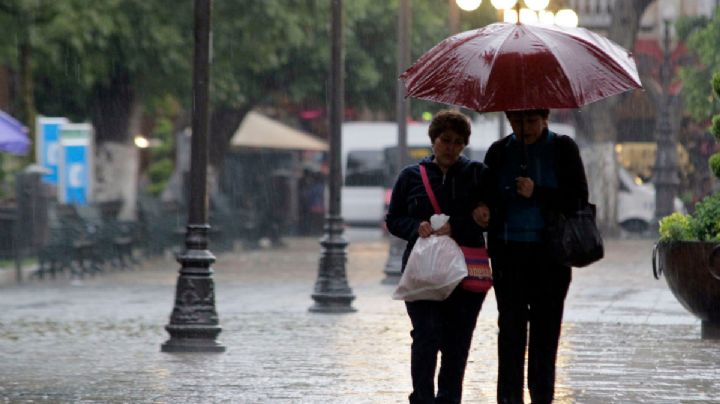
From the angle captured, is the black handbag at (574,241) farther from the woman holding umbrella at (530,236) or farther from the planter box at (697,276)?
the planter box at (697,276)

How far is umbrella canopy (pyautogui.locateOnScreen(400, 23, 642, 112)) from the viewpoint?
872 cm

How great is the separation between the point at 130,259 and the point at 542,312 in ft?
65.6

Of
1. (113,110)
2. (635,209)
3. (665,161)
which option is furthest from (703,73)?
(113,110)

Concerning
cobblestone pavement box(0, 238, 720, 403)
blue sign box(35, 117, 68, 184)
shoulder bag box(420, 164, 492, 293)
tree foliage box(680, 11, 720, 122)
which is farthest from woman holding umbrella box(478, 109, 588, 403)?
tree foliage box(680, 11, 720, 122)

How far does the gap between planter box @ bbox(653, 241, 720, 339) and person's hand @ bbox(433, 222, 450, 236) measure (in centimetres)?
523

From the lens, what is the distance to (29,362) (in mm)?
12852

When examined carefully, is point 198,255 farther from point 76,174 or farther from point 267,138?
point 267,138

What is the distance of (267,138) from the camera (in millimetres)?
42281

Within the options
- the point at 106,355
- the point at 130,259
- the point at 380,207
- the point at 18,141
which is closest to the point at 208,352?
the point at 106,355

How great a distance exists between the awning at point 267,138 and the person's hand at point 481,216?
3220 cm

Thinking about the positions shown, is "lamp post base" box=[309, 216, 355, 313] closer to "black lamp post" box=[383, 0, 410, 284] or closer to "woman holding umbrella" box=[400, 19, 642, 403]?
"black lamp post" box=[383, 0, 410, 284]

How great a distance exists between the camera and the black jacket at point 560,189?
8.62 meters

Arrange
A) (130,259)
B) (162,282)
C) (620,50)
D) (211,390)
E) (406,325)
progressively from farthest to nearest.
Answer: (130,259) < (162,282) < (406,325) < (211,390) < (620,50)

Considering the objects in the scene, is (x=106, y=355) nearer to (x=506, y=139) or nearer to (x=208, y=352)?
(x=208, y=352)
